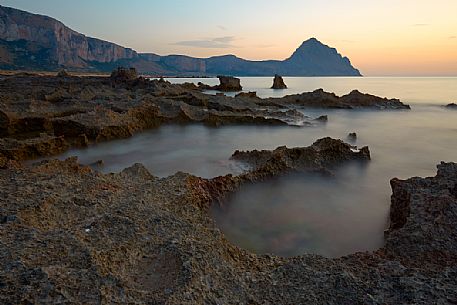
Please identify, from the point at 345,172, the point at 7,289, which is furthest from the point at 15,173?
the point at 345,172

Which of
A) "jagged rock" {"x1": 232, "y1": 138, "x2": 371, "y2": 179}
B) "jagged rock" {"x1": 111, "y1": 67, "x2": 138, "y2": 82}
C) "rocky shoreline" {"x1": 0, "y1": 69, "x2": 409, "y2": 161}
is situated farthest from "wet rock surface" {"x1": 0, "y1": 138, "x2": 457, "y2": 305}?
"jagged rock" {"x1": 111, "y1": 67, "x2": 138, "y2": 82}

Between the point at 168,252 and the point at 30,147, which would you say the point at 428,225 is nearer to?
the point at 168,252

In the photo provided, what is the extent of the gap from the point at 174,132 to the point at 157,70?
185 metres

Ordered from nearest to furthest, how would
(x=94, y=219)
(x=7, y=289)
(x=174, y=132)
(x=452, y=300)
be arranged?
(x=7, y=289)
(x=452, y=300)
(x=94, y=219)
(x=174, y=132)

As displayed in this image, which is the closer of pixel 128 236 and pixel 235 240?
pixel 128 236

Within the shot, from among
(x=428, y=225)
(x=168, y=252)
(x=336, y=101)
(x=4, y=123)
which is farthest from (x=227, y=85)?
(x=168, y=252)

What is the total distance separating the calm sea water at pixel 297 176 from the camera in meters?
5.57

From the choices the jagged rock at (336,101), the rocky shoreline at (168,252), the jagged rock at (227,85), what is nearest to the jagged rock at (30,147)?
the rocky shoreline at (168,252)

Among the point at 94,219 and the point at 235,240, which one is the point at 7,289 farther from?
the point at 235,240

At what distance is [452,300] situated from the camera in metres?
2.78

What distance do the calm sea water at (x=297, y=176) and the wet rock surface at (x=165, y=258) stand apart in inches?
48.1

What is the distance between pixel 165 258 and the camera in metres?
3.25

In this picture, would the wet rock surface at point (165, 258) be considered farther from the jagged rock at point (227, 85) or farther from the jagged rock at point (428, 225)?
the jagged rock at point (227, 85)

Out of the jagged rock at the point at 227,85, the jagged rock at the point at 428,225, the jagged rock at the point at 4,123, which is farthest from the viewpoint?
the jagged rock at the point at 227,85
